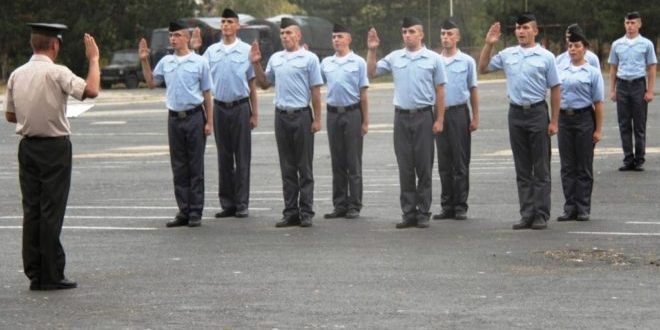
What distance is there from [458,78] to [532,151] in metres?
1.60

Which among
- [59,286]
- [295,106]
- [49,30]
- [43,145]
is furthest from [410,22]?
[59,286]

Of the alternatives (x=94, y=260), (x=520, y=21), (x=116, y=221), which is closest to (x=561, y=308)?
(x=94, y=260)

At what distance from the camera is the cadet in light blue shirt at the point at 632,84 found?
2406 cm

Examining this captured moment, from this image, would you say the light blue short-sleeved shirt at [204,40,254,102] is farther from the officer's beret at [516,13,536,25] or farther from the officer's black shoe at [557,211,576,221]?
the officer's black shoe at [557,211,576,221]

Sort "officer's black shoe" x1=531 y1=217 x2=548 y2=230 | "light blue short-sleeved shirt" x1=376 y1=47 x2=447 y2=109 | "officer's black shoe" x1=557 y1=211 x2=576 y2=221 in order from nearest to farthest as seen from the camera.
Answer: "officer's black shoe" x1=531 y1=217 x2=548 y2=230 → "light blue short-sleeved shirt" x1=376 y1=47 x2=447 y2=109 → "officer's black shoe" x1=557 y1=211 x2=576 y2=221

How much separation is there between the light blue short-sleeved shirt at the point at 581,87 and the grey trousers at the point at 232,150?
338cm

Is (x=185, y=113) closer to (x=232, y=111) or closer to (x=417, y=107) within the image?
(x=232, y=111)

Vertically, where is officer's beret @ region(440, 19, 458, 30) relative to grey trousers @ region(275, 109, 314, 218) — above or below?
above

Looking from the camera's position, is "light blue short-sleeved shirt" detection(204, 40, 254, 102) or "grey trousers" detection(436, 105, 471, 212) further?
"light blue short-sleeved shirt" detection(204, 40, 254, 102)

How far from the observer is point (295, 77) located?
18.1 meters

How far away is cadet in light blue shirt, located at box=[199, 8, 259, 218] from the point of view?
18.8 m

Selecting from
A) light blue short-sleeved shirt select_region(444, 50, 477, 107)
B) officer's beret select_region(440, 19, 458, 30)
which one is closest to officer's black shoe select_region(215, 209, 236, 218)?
light blue short-sleeved shirt select_region(444, 50, 477, 107)

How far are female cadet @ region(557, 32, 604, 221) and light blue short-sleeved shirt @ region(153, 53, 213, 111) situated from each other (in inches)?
145

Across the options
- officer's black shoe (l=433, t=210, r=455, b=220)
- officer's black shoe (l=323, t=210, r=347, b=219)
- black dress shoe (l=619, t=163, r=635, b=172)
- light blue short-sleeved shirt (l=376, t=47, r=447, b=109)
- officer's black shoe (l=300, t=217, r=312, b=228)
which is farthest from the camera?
black dress shoe (l=619, t=163, r=635, b=172)
